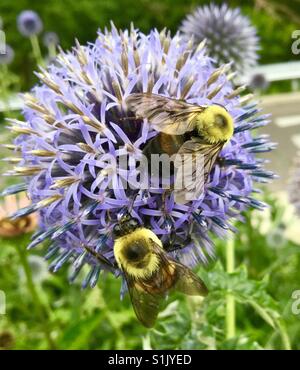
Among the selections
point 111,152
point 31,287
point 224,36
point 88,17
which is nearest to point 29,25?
point 224,36

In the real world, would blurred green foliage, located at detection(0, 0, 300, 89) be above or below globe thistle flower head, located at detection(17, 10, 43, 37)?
above

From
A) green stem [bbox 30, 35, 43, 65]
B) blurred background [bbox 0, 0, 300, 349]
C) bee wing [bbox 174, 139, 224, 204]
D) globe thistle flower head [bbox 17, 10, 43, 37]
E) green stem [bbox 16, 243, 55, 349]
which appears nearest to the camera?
bee wing [bbox 174, 139, 224, 204]

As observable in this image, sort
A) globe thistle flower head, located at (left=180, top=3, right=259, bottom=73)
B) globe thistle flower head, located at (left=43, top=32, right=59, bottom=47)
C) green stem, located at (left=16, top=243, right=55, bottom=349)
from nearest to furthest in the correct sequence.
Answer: green stem, located at (left=16, top=243, right=55, bottom=349), globe thistle flower head, located at (left=180, top=3, right=259, bottom=73), globe thistle flower head, located at (left=43, top=32, right=59, bottom=47)

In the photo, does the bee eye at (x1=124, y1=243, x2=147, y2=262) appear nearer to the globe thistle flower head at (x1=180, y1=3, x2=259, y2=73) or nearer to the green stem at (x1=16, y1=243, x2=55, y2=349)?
the green stem at (x1=16, y1=243, x2=55, y2=349)

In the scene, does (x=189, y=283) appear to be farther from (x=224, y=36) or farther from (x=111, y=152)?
(x=224, y=36)

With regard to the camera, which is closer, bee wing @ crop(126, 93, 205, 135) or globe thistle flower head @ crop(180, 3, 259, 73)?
bee wing @ crop(126, 93, 205, 135)

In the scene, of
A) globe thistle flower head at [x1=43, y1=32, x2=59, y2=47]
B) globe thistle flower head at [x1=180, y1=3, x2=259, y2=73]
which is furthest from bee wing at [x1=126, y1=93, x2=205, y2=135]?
globe thistle flower head at [x1=43, y1=32, x2=59, y2=47]

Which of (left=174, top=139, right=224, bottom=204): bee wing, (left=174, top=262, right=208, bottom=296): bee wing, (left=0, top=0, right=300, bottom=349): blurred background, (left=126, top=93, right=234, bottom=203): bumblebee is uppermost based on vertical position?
(left=126, top=93, right=234, bottom=203): bumblebee
